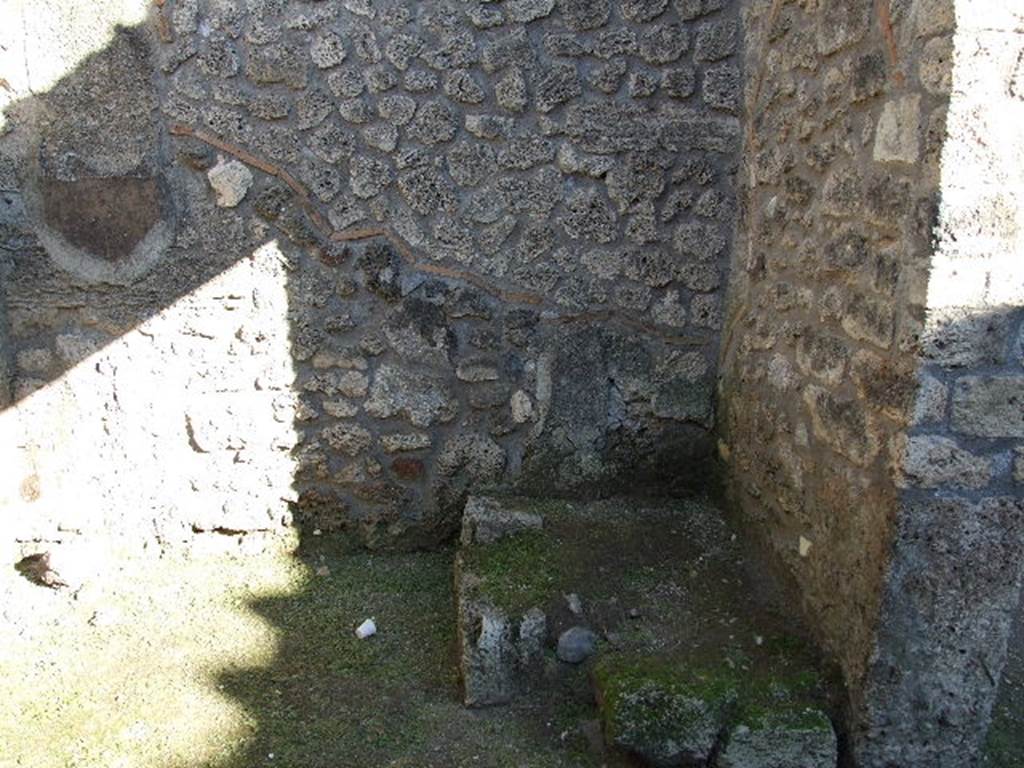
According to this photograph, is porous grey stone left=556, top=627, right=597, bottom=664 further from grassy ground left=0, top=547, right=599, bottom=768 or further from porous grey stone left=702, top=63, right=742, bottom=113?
porous grey stone left=702, top=63, right=742, bottom=113

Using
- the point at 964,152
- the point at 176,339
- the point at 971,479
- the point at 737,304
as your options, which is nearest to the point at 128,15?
the point at 176,339

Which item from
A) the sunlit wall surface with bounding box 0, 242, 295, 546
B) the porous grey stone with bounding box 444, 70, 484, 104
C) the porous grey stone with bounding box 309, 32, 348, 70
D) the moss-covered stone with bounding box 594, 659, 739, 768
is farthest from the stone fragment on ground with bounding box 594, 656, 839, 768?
the porous grey stone with bounding box 309, 32, 348, 70

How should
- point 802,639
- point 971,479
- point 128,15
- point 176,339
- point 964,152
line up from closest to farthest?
point 964,152, point 971,479, point 802,639, point 128,15, point 176,339

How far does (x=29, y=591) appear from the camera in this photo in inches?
118

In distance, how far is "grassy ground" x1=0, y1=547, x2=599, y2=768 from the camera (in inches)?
90.1

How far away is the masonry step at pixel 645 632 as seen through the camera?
85.4 inches

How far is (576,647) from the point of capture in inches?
99.5

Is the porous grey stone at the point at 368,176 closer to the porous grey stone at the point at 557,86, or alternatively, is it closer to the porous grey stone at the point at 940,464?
the porous grey stone at the point at 557,86

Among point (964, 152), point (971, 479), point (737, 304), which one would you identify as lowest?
point (971, 479)

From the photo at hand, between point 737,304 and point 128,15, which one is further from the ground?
point 128,15

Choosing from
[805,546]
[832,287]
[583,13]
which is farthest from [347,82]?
[805,546]

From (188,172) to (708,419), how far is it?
214cm

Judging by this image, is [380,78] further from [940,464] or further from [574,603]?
[940,464]

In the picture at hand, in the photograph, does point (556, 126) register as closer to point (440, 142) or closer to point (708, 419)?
point (440, 142)
